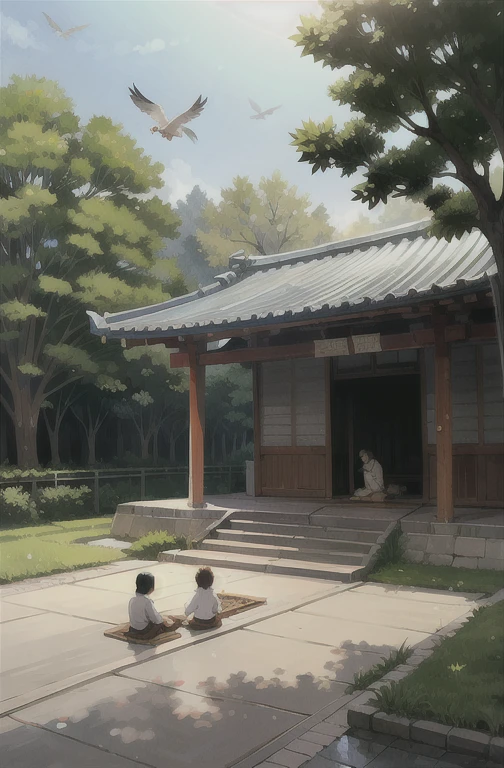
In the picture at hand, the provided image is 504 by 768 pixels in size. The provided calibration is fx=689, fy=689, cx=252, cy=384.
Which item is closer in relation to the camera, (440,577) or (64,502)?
(440,577)

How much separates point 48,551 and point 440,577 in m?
6.18

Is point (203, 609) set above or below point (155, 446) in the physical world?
below

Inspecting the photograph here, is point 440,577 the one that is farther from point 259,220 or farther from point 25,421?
point 259,220

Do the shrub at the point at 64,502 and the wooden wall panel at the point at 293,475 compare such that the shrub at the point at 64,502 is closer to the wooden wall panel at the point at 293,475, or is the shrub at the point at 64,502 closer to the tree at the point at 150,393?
the tree at the point at 150,393

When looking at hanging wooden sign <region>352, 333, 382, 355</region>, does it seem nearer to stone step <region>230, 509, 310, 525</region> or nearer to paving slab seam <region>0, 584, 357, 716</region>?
stone step <region>230, 509, 310, 525</region>

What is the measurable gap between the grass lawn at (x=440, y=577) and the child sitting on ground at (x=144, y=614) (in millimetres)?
3540

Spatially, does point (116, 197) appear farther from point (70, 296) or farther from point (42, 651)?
point (42, 651)

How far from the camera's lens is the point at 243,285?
50.1 feet

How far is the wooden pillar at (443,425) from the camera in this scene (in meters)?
9.66

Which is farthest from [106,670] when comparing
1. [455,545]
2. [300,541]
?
[455,545]

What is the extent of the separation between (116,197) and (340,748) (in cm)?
1668

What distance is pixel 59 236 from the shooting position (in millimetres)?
17484

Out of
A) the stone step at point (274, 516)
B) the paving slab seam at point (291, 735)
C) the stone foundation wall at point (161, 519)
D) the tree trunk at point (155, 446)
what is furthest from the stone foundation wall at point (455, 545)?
the tree trunk at point (155, 446)

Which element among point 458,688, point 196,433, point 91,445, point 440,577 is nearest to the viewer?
point 458,688
